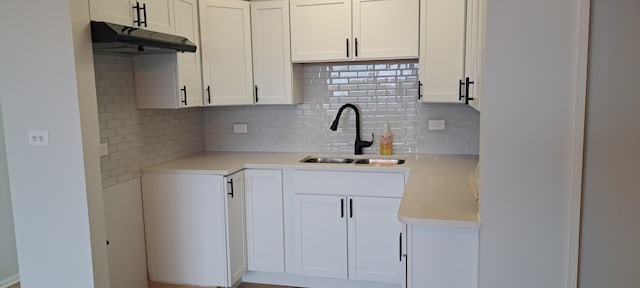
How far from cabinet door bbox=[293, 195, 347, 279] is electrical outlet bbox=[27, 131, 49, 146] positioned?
1.55 m

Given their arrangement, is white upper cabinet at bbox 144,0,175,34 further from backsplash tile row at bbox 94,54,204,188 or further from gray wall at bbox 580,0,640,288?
gray wall at bbox 580,0,640,288

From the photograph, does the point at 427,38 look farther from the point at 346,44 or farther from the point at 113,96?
the point at 113,96

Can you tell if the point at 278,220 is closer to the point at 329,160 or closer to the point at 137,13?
the point at 329,160

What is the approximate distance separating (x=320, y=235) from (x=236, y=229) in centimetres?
59

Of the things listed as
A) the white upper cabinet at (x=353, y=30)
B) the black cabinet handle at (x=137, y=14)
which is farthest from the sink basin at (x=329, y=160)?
the black cabinet handle at (x=137, y=14)

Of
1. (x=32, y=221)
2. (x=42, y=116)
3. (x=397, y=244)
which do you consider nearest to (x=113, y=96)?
(x=42, y=116)

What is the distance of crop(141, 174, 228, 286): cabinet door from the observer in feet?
9.94

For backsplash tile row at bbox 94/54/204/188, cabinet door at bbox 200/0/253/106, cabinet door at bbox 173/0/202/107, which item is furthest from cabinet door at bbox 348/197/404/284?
backsplash tile row at bbox 94/54/204/188

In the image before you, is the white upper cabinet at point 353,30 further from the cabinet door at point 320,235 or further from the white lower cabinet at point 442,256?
the white lower cabinet at point 442,256

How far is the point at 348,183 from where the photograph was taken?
304cm

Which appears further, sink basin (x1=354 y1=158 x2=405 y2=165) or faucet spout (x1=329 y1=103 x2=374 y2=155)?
faucet spout (x1=329 y1=103 x2=374 y2=155)

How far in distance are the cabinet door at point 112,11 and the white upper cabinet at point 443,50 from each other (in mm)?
1880

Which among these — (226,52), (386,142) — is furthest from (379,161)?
(226,52)

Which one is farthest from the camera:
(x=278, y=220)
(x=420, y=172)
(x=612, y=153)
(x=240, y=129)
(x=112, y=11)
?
(x=240, y=129)
